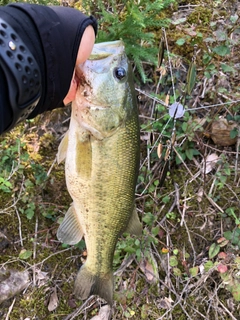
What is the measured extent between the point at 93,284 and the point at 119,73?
4.59ft

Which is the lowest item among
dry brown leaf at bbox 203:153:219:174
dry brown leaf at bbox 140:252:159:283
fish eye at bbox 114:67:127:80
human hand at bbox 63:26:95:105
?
dry brown leaf at bbox 140:252:159:283

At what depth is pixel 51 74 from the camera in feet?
5.40

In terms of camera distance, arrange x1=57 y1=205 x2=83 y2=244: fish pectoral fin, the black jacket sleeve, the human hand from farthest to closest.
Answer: x1=57 y1=205 x2=83 y2=244: fish pectoral fin
the human hand
the black jacket sleeve

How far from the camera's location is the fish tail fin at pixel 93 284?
7.80 feet

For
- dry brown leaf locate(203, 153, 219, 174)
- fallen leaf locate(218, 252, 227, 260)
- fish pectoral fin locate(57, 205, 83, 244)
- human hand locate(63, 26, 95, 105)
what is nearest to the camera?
human hand locate(63, 26, 95, 105)

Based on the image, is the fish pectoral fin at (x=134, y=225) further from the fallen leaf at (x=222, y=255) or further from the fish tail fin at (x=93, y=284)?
the fallen leaf at (x=222, y=255)

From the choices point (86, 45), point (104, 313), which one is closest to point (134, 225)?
point (104, 313)

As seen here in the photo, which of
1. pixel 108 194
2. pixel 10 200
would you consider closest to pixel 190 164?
pixel 108 194

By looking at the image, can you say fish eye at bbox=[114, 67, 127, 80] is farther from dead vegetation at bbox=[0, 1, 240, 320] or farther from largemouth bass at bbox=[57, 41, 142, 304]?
dead vegetation at bbox=[0, 1, 240, 320]

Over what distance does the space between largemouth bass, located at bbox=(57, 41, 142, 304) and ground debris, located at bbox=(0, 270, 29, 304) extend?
0.72m

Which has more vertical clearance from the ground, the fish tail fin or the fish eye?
the fish eye

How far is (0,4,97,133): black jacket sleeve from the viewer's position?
148 cm

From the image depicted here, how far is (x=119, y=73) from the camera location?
2.05 m

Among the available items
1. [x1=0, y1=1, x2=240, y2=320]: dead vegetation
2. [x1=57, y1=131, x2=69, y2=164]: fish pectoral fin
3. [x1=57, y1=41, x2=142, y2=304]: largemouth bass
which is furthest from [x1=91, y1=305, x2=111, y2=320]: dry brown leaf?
[x1=57, y1=131, x2=69, y2=164]: fish pectoral fin
